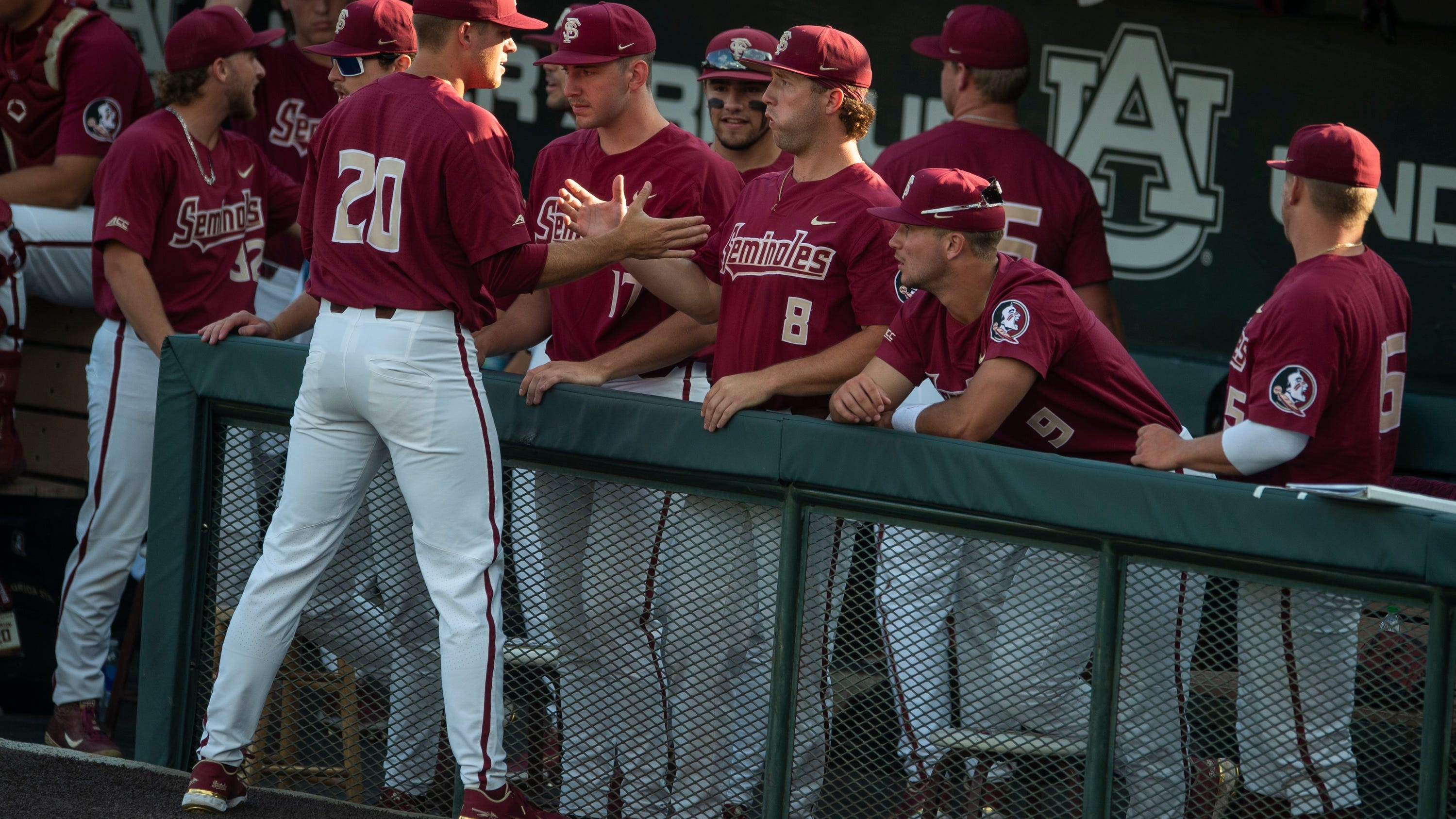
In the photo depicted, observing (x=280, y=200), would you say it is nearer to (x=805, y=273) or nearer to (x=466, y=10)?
(x=466, y=10)

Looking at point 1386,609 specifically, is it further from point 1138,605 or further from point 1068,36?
point 1068,36

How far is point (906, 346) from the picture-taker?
9.37ft

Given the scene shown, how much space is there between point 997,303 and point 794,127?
0.57 m

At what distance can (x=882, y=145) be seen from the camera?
4891 millimetres

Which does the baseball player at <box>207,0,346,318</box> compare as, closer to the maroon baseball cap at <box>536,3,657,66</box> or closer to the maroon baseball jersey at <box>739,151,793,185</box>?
the maroon baseball jersey at <box>739,151,793,185</box>

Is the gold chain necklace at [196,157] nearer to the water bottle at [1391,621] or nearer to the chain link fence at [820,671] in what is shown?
the chain link fence at [820,671]

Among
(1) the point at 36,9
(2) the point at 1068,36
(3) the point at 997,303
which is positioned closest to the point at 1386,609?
(3) the point at 997,303

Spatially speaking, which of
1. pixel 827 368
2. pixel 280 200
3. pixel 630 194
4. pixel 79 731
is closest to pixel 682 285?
pixel 630 194

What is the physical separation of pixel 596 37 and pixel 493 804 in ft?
5.05

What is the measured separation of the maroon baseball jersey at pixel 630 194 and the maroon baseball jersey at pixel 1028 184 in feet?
2.31

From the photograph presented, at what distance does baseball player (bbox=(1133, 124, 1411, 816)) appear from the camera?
2.46 m

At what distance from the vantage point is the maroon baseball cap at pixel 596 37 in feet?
9.87

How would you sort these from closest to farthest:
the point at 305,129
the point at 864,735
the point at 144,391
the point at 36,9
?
the point at 864,735 → the point at 144,391 → the point at 36,9 → the point at 305,129

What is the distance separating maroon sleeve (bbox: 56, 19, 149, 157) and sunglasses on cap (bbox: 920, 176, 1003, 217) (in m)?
2.57
